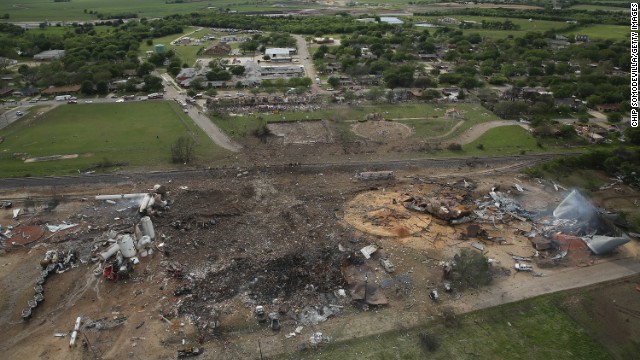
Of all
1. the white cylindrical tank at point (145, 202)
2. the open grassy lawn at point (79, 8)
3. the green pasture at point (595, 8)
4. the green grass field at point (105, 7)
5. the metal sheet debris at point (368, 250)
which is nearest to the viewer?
the metal sheet debris at point (368, 250)

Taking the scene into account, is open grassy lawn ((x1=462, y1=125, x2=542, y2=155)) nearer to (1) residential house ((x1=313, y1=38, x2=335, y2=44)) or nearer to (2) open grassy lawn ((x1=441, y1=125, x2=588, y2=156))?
→ (2) open grassy lawn ((x1=441, y1=125, x2=588, y2=156))

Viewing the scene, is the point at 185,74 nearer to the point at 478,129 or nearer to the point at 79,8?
the point at 478,129

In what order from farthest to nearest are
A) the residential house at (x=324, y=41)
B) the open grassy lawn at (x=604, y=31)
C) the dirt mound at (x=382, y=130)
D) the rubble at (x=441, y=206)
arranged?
the open grassy lawn at (x=604, y=31), the residential house at (x=324, y=41), the dirt mound at (x=382, y=130), the rubble at (x=441, y=206)

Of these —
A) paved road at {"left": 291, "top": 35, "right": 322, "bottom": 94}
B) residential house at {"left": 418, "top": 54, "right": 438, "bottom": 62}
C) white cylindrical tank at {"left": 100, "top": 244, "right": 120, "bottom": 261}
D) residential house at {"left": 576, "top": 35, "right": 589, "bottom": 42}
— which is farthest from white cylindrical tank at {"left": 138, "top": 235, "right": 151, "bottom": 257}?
residential house at {"left": 576, "top": 35, "right": 589, "bottom": 42}

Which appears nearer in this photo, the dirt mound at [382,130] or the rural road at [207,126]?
the rural road at [207,126]

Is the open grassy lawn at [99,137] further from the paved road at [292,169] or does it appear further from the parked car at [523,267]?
the parked car at [523,267]

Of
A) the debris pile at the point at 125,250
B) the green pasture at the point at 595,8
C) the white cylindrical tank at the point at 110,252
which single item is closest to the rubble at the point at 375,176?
the debris pile at the point at 125,250

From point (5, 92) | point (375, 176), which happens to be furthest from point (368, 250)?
point (5, 92)
